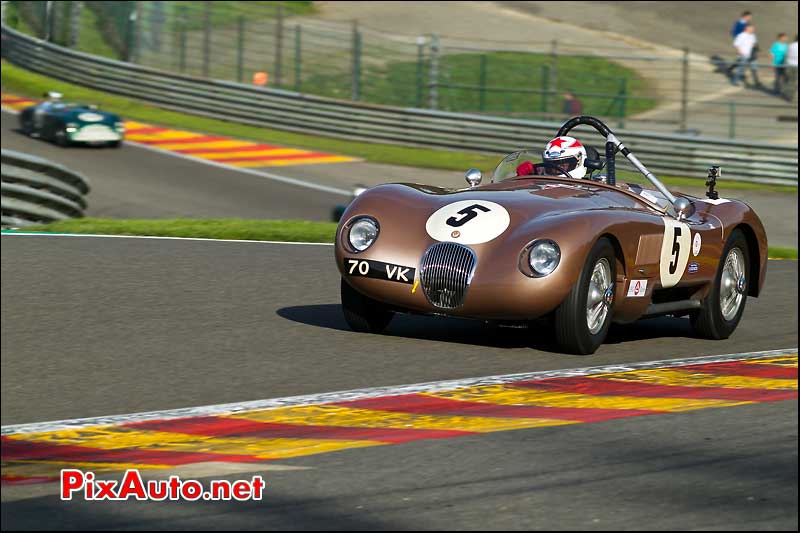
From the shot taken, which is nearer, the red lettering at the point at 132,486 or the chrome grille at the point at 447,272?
the red lettering at the point at 132,486

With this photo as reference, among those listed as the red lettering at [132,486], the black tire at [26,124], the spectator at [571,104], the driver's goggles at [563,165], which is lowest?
the red lettering at [132,486]

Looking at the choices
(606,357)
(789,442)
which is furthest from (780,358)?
(789,442)

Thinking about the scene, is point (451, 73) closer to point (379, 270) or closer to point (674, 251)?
point (674, 251)

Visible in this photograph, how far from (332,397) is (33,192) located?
30.9 feet

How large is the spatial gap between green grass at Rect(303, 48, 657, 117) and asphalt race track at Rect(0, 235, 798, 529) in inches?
582

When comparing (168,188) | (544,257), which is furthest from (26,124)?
(544,257)

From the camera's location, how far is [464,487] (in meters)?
5.06

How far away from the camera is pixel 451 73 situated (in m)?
27.1

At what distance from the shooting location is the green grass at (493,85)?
87.4 ft

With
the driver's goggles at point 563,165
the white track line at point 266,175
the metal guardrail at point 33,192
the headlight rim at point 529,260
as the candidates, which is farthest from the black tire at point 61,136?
the headlight rim at point 529,260

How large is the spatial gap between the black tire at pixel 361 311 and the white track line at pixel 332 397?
1356 mm

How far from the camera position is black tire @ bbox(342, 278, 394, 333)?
8633 mm

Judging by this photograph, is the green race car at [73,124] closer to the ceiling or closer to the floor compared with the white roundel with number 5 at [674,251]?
closer to the ceiling

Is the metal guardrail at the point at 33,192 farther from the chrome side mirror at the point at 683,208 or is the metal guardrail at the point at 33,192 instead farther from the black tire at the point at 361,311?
the chrome side mirror at the point at 683,208
